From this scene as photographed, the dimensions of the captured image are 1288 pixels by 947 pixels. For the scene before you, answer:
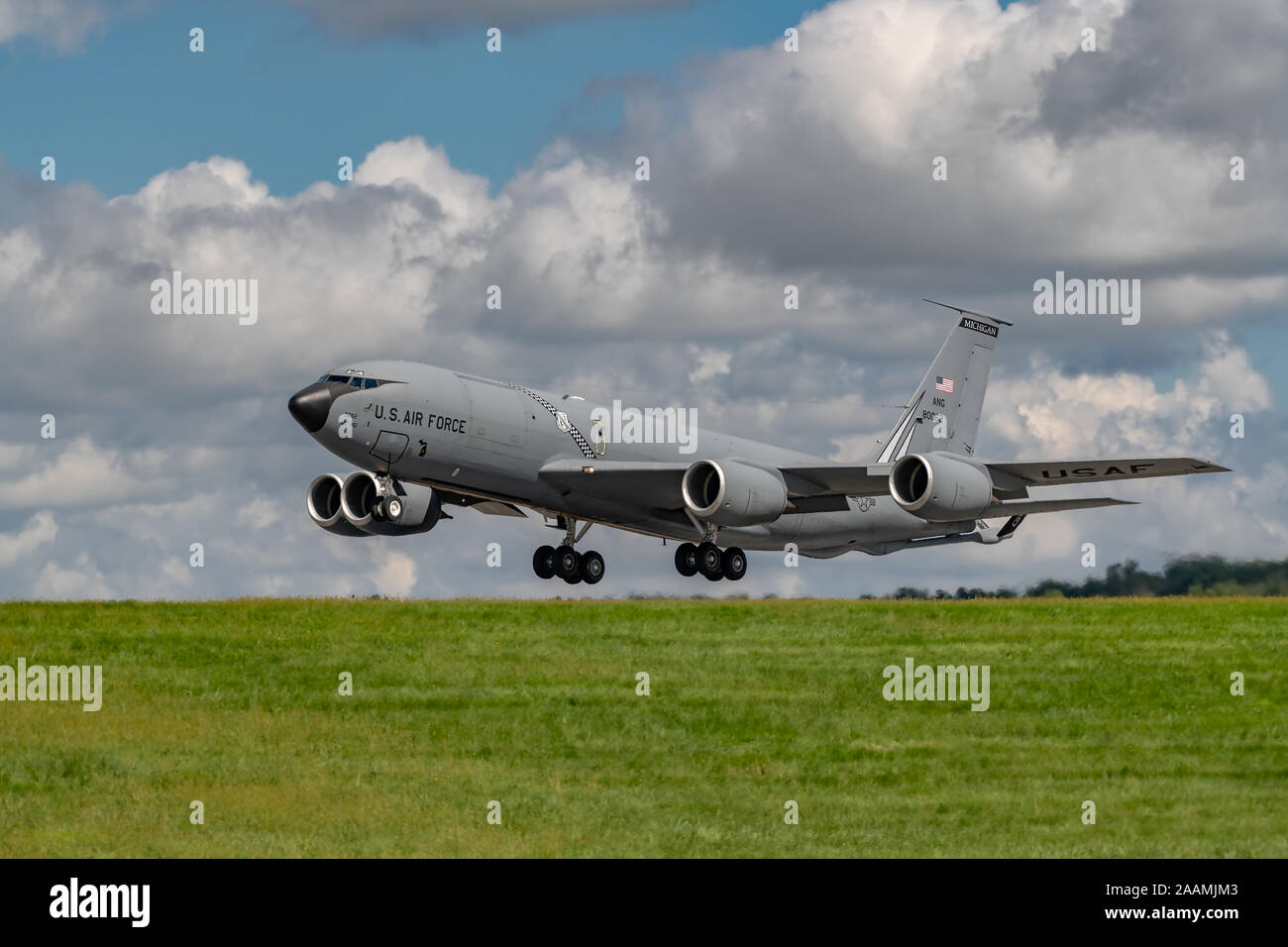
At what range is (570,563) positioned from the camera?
Result: 4738 centimetres

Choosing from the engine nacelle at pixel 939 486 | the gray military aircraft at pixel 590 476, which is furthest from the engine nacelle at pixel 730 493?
the engine nacelle at pixel 939 486

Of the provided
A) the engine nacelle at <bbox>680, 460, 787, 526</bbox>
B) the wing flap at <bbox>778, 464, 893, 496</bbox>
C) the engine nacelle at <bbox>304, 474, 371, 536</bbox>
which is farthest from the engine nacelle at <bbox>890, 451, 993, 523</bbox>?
the engine nacelle at <bbox>304, 474, 371, 536</bbox>

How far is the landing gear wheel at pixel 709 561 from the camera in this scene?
46.5m

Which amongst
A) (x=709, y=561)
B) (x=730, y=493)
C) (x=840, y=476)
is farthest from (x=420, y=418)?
(x=840, y=476)

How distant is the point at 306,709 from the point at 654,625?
398 inches

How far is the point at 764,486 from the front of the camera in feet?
145

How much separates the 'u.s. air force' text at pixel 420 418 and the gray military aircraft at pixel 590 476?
0.03 m

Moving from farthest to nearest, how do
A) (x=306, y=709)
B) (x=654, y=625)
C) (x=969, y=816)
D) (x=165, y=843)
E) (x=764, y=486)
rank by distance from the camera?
(x=764, y=486)
(x=654, y=625)
(x=306, y=709)
(x=969, y=816)
(x=165, y=843)

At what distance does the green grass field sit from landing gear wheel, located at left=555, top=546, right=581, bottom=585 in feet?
36.4

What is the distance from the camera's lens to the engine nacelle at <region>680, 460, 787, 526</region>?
142 feet

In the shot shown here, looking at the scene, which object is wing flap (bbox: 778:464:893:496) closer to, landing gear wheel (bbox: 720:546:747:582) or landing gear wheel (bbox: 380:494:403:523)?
landing gear wheel (bbox: 720:546:747:582)
